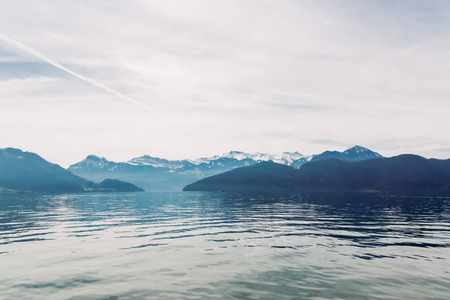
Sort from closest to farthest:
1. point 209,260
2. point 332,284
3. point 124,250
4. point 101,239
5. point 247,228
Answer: point 332,284
point 209,260
point 124,250
point 101,239
point 247,228

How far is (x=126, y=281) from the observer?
72.6ft

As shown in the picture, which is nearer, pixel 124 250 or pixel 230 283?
pixel 230 283

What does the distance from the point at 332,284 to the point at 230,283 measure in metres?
7.15

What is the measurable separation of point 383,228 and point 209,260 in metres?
35.7

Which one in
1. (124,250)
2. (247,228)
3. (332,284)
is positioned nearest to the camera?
(332,284)

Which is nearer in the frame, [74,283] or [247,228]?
[74,283]

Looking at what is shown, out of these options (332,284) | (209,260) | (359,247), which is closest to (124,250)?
(209,260)

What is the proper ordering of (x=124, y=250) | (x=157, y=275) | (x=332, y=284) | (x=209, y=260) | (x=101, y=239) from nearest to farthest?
(x=332, y=284), (x=157, y=275), (x=209, y=260), (x=124, y=250), (x=101, y=239)

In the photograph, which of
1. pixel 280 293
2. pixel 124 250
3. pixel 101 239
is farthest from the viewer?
pixel 101 239

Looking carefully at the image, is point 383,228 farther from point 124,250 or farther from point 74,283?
point 74,283

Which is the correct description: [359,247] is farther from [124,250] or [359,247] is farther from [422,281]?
[124,250]

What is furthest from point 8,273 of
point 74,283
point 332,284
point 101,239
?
point 332,284

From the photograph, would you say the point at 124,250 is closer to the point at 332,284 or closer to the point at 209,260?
the point at 209,260

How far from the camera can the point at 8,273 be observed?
79.6ft
